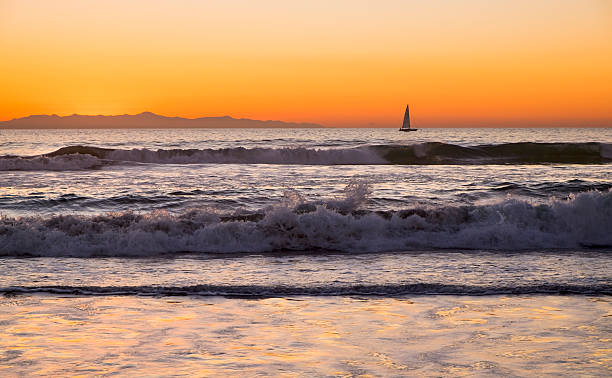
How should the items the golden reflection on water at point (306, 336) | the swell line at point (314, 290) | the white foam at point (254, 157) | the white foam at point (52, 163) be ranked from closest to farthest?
1. the golden reflection on water at point (306, 336)
2. the swell line at point (314, 290)
3. the white foam at point (52, 163)
4. the white foam at point (254, 157)

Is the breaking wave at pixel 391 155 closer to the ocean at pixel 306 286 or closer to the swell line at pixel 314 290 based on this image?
the ocean at pixel 306 286

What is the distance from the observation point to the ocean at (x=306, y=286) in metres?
4.27

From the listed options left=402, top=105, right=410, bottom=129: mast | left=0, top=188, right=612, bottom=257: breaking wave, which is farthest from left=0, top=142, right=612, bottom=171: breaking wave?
left=402, top=105, right=410, bottom=129: mast

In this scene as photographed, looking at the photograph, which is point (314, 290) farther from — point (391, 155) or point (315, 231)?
point (391, 155)

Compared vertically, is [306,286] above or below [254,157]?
below

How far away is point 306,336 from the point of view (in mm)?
4777

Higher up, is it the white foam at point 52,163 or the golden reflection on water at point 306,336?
the white foam at point 52,163

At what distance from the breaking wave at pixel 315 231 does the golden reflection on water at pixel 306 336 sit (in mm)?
3238

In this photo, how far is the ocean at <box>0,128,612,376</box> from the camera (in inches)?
168

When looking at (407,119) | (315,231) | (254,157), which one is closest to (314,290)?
(315,231)

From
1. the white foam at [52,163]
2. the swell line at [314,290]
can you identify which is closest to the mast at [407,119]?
the white foam at [52,163]

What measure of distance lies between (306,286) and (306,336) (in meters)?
1.85

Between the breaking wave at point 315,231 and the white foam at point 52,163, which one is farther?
the white foam at point 52,163

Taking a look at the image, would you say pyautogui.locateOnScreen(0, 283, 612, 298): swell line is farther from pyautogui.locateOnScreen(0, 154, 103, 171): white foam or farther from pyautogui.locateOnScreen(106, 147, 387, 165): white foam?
pyautogui.locateOnScreen(106, 147, 387, 165): white foam
